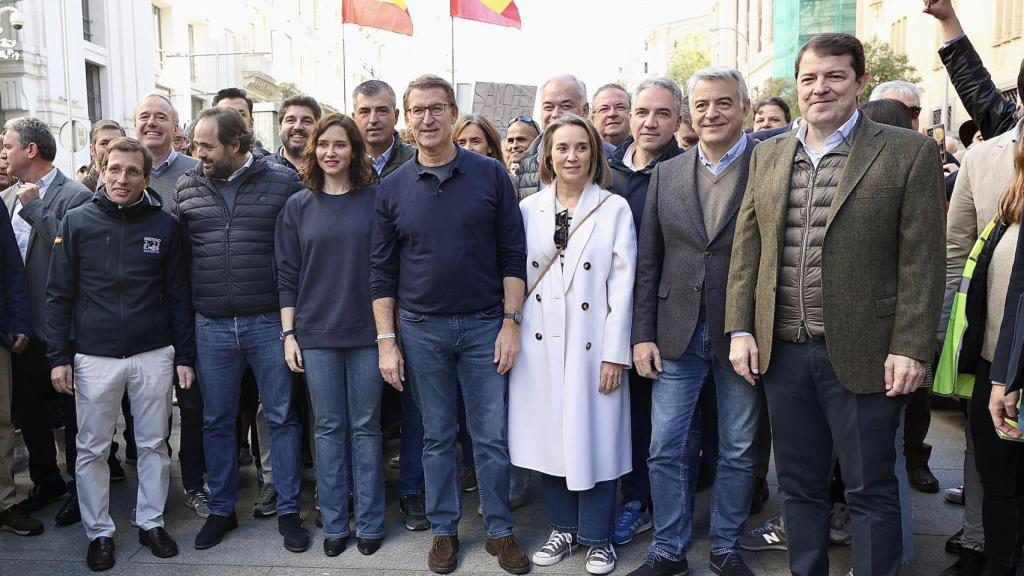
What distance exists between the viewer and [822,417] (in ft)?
11.9

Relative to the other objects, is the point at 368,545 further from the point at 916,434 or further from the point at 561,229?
the point at 916,434

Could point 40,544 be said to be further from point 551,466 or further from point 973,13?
point 973,13

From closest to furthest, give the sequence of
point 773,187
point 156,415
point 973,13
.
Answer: point 773,187 < point 156,415 < point 973,13

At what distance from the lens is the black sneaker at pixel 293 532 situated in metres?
4.51

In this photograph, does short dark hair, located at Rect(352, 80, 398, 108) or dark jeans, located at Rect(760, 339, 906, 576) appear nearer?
dark jeans, located at Rect(760, 339, 906, 576)

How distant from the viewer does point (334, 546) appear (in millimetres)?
4469

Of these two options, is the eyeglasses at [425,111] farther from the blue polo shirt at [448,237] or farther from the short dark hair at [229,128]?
the short dark hair at [229,128]

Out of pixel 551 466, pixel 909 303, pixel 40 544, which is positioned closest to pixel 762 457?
pixel 551 466

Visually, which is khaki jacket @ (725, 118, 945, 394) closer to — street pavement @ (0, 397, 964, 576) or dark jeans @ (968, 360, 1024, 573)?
dark jeans @ (968, 360, 1024, 573)

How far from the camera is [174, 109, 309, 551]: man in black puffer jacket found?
452 centimetres

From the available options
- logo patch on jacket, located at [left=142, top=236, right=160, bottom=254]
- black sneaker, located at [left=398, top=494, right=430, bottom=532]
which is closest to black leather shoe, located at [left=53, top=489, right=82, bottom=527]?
logo patch on jacket, located at [left=142, top=236, right=160, bottom=254]

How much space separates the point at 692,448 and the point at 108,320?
2.97m

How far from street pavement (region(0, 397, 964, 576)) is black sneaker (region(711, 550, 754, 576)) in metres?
0.09

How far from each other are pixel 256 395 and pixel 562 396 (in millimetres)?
2409
